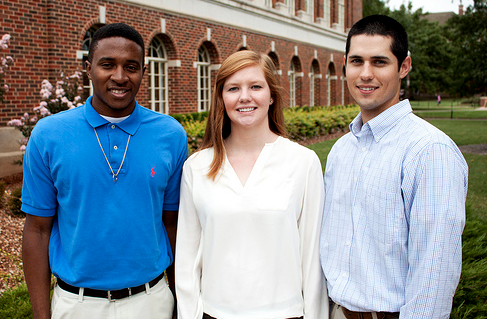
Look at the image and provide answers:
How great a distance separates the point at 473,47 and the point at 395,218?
15488mm

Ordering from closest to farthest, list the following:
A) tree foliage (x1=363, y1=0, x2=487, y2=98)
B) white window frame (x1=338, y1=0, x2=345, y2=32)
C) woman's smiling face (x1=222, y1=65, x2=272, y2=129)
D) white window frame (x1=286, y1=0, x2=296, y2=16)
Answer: woman's smiling face (x1=222, y1=65, x2=272, y2=129), tree foliage (x1=363, y1=0, x2=487, y2=98), white window frame (x1=286, y1=0, x2=296, y2=16), white window frame (x1=338, y1=0, x2=345, y2=32)

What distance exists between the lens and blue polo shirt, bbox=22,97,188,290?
217 centimetres

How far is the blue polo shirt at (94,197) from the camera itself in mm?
2168

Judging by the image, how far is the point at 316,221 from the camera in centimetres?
232

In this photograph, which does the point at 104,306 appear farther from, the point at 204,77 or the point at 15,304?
the point at 204,77

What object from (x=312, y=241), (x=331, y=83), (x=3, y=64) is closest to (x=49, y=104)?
(x=3, y=64)

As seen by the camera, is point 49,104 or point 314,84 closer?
point 49,104

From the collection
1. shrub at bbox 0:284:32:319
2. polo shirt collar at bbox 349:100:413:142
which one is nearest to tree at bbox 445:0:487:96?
polo shirt collar at bbox 349:100:413:142

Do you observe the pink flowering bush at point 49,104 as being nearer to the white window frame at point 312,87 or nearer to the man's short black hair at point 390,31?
the man's short black hair at point 390,31

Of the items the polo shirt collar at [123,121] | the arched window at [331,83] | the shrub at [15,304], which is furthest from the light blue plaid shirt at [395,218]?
the arched window at [331,83]

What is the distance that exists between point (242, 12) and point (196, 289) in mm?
15217

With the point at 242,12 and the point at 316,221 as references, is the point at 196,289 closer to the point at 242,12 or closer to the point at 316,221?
the point at 316,221

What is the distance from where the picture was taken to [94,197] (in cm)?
217

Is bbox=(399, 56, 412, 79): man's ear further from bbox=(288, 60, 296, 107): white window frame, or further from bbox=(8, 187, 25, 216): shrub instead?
bbox=(288, 60, 296, 107): white window frame
